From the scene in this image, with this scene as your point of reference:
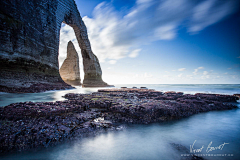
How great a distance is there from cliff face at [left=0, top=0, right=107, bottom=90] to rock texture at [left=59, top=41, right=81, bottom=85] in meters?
15.2

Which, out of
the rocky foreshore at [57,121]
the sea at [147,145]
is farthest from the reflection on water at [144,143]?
the rocky foreshore at [57,121]

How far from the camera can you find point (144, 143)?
78.9 inches

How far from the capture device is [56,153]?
1620 millimetres

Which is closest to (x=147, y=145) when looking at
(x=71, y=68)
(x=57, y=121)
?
(x=57, y=121)

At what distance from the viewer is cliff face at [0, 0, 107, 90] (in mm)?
9461

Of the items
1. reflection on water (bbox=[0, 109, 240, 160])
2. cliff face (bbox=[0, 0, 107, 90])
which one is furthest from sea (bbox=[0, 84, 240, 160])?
cliff face (bbox=[0, 0, 107, 90])

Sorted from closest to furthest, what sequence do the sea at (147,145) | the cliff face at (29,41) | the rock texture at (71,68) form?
the sea at (147,145) → the cliff face at (29,41) → the rock texture at (71,68)

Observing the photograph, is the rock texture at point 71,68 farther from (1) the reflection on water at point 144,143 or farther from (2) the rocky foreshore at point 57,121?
(1) the reflection on water at point 144,143

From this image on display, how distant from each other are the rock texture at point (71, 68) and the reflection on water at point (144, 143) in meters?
33.1

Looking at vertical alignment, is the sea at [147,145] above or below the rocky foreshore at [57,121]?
below

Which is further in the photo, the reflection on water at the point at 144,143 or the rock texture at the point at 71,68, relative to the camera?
the rock texture at the point at 71,68

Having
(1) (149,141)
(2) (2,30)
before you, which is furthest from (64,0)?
(1) (149,141)

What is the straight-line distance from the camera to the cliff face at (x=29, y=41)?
31.0 feet

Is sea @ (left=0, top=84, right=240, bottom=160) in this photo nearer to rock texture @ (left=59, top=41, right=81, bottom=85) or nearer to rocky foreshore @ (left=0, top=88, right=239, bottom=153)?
rocky foreshore @ (left=0, top=88, right=239, bottom=153)
